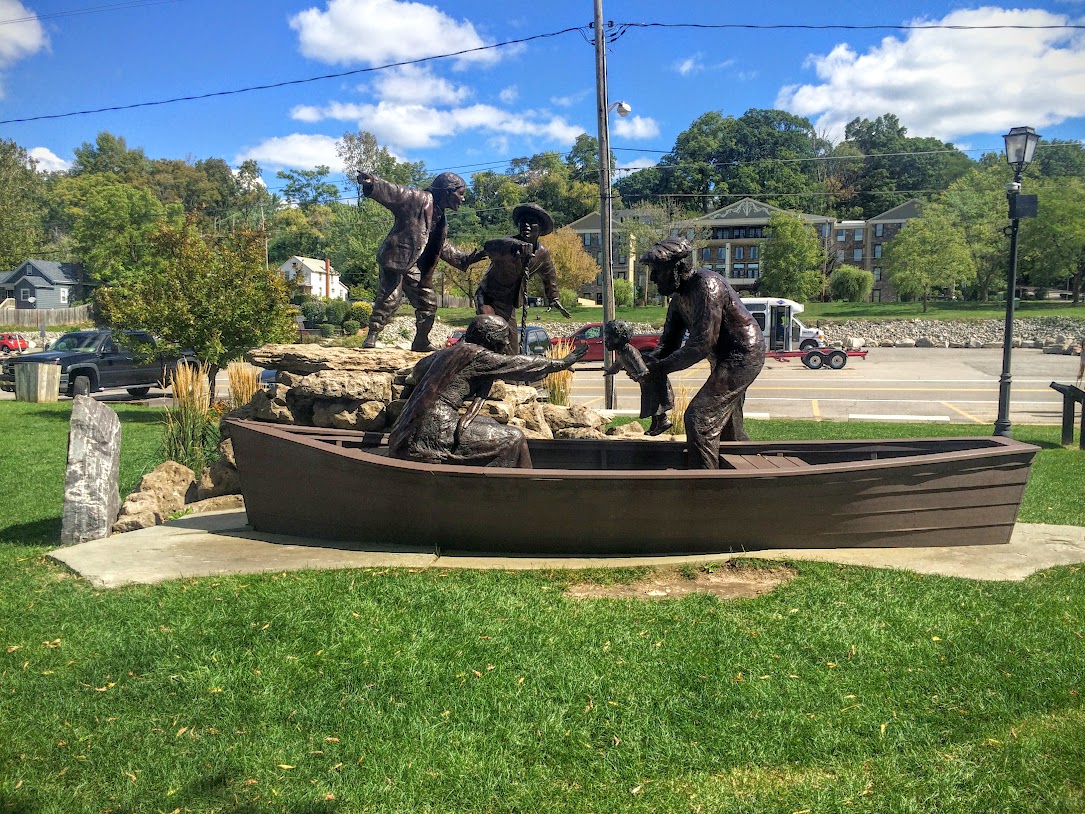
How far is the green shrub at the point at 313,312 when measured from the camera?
132 ft

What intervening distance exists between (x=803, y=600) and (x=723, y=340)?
215cm

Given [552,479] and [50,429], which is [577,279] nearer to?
[50,429]

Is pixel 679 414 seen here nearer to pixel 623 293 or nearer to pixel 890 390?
pixel 890 390

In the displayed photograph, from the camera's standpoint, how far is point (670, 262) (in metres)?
5.80

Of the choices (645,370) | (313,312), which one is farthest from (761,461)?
(313,312)

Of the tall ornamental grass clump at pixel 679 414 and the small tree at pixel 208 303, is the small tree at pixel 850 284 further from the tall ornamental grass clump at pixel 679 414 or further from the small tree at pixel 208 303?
the small tree at pixel 208 303

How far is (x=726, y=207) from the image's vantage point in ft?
215

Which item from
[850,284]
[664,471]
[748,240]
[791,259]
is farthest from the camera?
[748,240]

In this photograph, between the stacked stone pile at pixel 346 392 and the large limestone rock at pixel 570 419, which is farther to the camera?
the large limestone rock at pixel 570 419

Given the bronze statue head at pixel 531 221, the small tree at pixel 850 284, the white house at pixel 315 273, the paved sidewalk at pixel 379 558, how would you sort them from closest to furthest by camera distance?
the paved sidewalk at pixel 379 558
the bronze statue head at pixel 531 221
the small tree at pixel 850 284
the white house at pixel 315 273

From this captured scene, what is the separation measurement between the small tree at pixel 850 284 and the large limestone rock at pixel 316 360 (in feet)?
169

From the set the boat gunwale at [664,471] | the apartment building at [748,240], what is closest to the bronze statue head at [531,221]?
the boat gunwale at [664,471]

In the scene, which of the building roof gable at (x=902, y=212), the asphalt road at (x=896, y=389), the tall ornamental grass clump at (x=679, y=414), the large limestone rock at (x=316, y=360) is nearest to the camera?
the large limestone rock at (x=316, y=360)

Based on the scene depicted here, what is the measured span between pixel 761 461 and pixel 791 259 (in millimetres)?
47345
